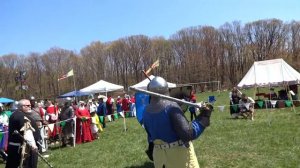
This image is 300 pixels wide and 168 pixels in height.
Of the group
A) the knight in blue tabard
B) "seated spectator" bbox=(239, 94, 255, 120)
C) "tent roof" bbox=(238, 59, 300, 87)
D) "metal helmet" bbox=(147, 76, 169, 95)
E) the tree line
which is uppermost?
the tree line

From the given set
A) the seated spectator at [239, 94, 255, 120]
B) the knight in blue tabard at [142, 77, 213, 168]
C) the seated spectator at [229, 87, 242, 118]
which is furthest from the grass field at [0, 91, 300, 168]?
the knight in blue tabard at [142, 77, 213, 168]

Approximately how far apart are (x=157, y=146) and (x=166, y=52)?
7422 cm

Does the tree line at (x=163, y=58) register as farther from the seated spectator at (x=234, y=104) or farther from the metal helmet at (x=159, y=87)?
the metal helmet at (x=159, y=87)

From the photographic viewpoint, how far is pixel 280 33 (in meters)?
72.6

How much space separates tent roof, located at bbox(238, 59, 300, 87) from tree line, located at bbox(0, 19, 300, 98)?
51929 mm

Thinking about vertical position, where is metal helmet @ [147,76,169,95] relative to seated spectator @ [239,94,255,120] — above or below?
above

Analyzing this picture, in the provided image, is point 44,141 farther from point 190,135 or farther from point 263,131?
point 190,135

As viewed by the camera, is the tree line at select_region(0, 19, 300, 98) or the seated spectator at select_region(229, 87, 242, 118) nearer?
the seated spectator at select_region(229, 87, 242, 118)

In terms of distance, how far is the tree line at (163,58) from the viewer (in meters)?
74.9

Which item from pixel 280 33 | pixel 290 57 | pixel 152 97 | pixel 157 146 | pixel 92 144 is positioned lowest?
pixel 92 144

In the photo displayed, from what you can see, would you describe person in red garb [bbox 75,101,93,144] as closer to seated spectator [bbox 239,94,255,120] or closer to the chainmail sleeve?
seated spectator [bbox 239,94,255,120]

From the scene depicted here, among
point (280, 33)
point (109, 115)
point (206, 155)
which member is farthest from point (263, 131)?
point (280, 33)

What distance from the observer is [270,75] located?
2227 cm

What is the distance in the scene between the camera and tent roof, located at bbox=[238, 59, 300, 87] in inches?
861
